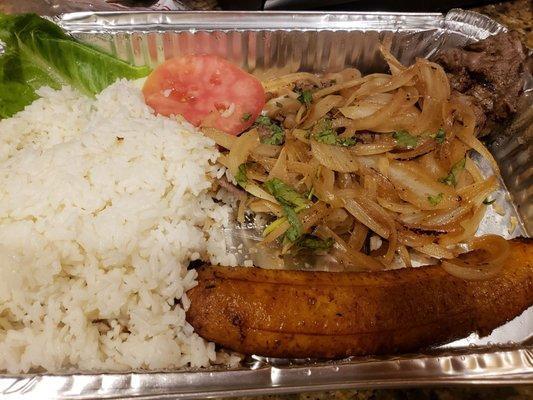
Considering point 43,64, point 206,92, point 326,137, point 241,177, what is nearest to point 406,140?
point 326,137

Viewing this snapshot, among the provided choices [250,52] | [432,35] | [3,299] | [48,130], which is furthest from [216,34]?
[3,299]

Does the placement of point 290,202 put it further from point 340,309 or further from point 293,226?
point 340,309

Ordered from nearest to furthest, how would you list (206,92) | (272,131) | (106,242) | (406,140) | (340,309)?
(340,309) → (106,242) → (406,140) → (272,131) → (206,92)

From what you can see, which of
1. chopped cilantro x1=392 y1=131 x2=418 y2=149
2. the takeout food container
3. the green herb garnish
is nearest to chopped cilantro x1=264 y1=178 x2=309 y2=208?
the green herb garnish

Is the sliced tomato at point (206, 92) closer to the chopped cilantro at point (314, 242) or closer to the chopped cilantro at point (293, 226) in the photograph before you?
the chopped cilantro at point (293, 226)

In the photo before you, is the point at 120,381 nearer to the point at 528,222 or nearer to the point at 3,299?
the point at 3,299

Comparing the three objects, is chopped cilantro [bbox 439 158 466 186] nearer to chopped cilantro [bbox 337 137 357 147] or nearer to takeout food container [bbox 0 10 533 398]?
takeout food container [bbox 0 10 533 398]

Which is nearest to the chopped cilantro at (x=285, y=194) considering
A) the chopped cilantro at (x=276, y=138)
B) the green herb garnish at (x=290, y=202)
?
the green herb garnish at (x=290, y=202)
